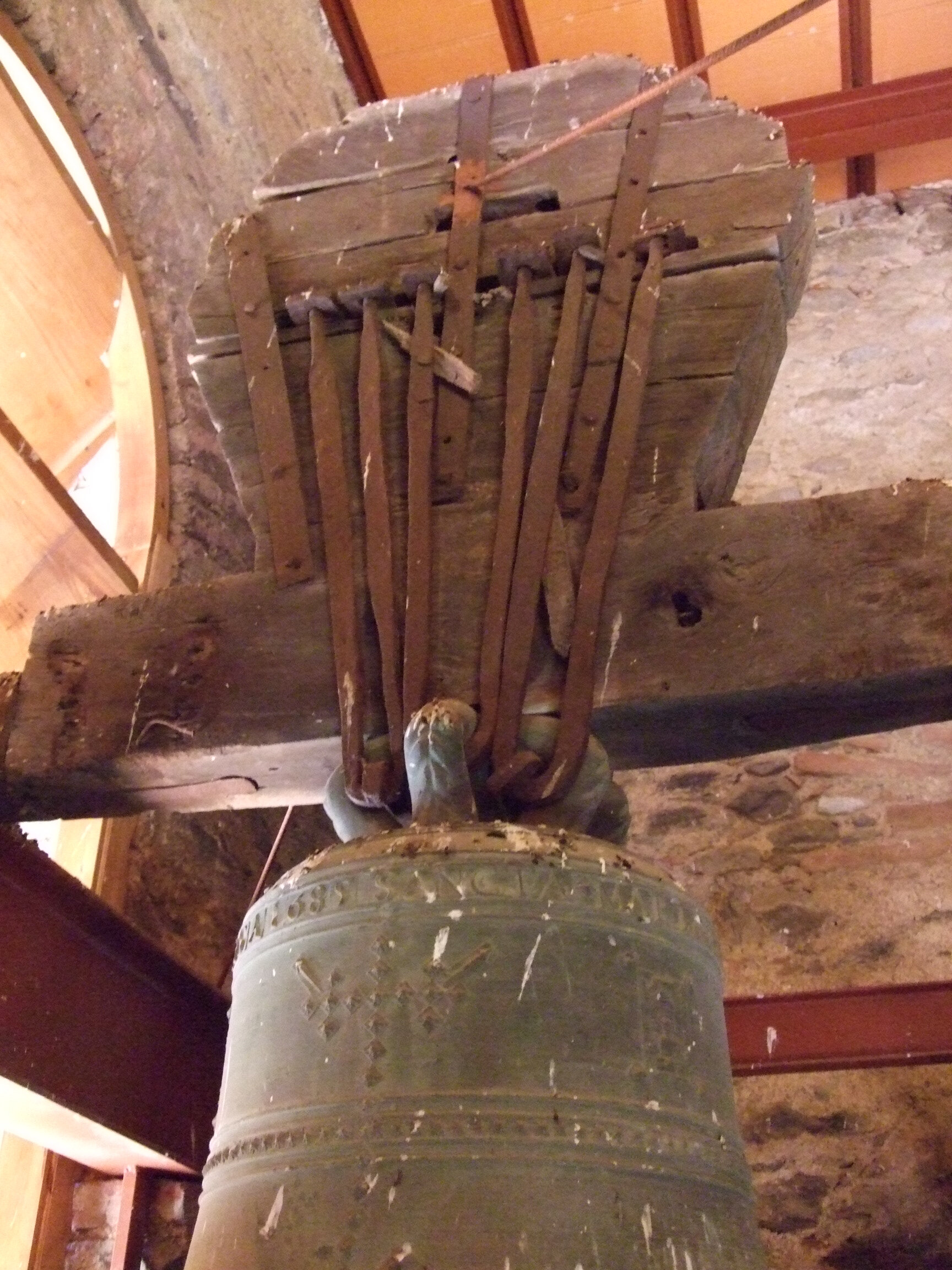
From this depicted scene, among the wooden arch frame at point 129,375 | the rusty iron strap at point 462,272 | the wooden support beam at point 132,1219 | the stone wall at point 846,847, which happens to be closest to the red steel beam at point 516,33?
the stone wall at point 846,847

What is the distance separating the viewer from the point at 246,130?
4004 mm

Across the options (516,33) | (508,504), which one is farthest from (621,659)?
(516,33)

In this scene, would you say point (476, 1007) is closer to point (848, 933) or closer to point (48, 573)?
point (48, 573)

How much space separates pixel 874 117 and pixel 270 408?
12.6ft

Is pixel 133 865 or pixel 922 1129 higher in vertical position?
pixel 133 865

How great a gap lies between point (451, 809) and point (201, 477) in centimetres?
205

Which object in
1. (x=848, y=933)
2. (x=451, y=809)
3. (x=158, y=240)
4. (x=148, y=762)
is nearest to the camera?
(x=451, y=809)

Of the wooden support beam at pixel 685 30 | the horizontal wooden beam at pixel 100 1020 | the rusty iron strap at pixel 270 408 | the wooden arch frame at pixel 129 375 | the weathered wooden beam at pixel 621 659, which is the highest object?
the wooden support beam at pixel 685 30

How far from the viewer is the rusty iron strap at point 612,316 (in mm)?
1530

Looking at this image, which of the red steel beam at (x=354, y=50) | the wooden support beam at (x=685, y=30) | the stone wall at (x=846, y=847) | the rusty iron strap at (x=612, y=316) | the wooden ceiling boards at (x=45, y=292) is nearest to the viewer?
the rusty iron strap at (x=612, y=316)

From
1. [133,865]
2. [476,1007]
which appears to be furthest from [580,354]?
[133,865]

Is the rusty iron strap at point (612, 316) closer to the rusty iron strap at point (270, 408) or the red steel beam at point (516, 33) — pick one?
the rusty iron strap at point (270, 408)

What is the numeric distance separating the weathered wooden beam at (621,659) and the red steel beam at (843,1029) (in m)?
1.08

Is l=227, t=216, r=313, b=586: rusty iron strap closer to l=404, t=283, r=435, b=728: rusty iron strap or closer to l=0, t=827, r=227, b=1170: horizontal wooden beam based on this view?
l=404, t=283, r=435, b=728: rusty iron strap
